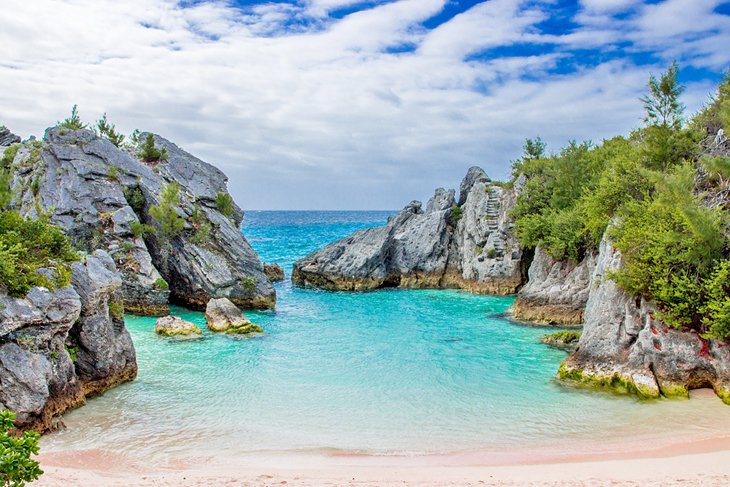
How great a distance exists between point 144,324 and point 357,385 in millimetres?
14949

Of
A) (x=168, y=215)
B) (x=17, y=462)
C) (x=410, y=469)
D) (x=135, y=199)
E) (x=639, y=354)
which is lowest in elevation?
(x=410, y=469)

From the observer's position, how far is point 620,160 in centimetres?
2398

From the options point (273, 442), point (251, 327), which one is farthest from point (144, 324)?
point (273, 442)

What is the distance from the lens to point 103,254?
18.2 m

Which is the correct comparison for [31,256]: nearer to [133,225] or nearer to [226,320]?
[226,320]

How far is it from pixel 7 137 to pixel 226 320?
4291 cm

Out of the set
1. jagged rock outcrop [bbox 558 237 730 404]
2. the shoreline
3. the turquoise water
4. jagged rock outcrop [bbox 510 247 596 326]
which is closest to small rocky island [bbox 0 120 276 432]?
the turquoise water

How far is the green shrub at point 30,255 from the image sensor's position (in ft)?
42.9

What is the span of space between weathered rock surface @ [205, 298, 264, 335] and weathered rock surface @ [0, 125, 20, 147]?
39723 millimetres

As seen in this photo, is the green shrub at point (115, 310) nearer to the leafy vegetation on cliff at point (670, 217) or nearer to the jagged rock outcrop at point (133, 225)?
the jagged rock outcrop at point (133, 225)

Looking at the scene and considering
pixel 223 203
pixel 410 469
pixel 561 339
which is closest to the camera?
pixel 410 469

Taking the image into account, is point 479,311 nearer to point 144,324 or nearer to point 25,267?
point 144,324

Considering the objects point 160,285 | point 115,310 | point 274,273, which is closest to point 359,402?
point 115,310

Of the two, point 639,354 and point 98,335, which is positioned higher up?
point 639,354
